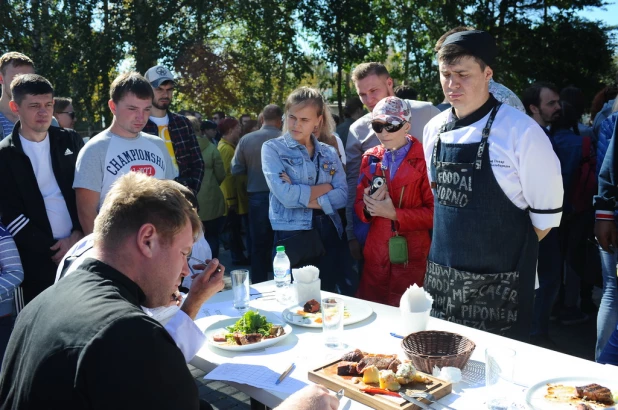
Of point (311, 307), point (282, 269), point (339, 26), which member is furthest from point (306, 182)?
point (339, 26)

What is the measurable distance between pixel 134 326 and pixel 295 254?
2380 millimetres

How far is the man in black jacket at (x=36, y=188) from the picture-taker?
11.5 ft

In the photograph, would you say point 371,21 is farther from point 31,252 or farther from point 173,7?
point 31,252

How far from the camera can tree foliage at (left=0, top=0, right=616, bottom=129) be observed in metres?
13.4

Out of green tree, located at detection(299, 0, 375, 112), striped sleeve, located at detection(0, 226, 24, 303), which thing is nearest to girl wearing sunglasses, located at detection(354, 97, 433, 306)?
striped sleeve, located at detection(0, 226, 24, 303)

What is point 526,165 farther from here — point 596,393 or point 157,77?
point 157,77

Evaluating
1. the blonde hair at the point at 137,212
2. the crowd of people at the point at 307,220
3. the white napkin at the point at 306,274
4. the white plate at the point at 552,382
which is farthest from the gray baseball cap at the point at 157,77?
the white plate at the point at 552,382

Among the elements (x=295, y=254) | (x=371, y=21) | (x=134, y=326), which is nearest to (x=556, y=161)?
(x=295, y=254)

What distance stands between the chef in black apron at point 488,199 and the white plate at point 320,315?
0.40 metres

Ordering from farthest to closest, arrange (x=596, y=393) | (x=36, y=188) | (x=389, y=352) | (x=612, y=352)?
(x=36, y=188) < (x=612, y=352) < (x=389, y=352) < (x=596, y=393)

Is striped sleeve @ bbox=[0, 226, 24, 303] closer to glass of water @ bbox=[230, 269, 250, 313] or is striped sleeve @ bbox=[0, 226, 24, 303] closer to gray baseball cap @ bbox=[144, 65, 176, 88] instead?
glass of water @ bbox=[230, 269, 250, 313]

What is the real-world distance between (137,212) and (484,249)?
1658 millimetres

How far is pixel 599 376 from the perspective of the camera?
1.85 m

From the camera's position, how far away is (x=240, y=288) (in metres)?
2.80
